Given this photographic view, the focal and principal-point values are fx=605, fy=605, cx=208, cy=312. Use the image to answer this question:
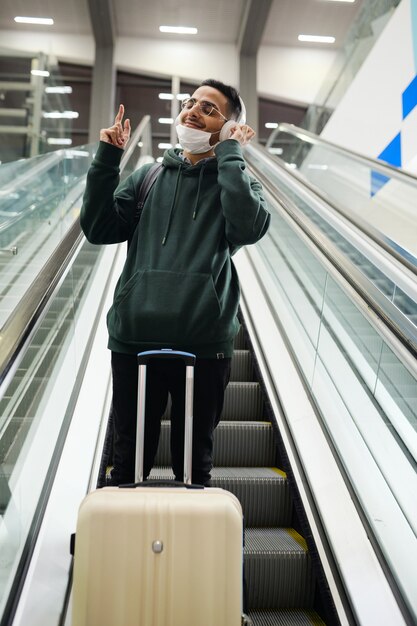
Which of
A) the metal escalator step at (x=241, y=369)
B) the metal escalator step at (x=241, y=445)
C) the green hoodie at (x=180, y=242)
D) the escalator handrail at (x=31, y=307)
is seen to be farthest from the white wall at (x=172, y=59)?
the green hoodie at (x=180, y=242)

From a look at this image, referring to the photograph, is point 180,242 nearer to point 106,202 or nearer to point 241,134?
point 106,202

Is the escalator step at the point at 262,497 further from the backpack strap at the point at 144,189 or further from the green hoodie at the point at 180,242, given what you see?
the backpack strap at the point at 144,189

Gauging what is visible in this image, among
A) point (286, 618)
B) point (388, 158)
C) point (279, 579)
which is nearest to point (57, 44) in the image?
point (388, 158)

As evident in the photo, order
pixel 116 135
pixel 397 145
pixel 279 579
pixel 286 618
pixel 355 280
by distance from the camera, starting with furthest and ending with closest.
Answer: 1. pixel 397 145
2. pixel 355 280
3. pixel 279 579
4. pixel 286 618
5. pixel 116 135

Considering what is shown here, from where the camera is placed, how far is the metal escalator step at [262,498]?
2.73 meters

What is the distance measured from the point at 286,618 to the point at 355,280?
4.42 feet

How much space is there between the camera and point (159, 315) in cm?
184

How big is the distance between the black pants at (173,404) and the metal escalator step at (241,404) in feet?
4.80

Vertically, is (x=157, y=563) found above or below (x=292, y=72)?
below

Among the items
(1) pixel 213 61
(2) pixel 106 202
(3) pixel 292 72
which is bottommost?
(2) pixel 106 202

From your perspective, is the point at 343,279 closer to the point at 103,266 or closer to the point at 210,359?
the point at 210,359

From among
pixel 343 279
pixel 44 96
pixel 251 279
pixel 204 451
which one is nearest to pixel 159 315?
pixel 204 451

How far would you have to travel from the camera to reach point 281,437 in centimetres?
297

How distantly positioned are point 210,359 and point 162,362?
0.15 meters
